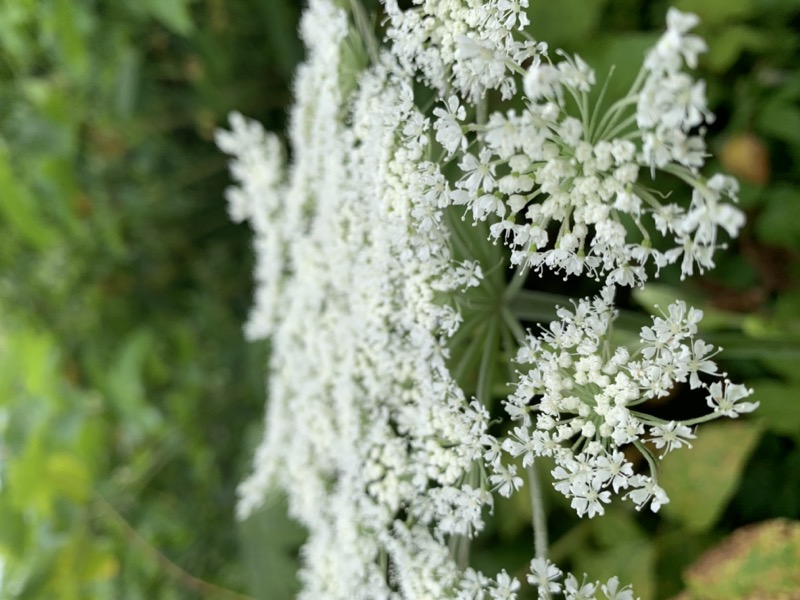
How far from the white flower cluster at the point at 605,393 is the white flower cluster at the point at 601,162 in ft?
0.15

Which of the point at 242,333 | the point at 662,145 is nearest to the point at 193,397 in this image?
the point at 242,333

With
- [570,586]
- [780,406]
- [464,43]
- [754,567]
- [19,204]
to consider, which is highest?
[19,204]

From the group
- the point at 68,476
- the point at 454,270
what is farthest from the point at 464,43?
the point at 68,476

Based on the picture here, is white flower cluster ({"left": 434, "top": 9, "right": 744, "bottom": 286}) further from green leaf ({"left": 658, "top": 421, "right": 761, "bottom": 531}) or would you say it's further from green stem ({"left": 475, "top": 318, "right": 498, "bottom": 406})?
green leaf ({"left": 658, "top": 421, "right": 761, "bottom": 531})

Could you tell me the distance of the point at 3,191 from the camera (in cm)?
118

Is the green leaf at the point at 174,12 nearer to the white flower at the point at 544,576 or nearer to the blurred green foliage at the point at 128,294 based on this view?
the blurred green foliage at the point at 128,294

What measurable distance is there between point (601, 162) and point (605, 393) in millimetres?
151

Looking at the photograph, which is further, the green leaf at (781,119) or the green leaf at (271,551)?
the green leaf at (271,551)

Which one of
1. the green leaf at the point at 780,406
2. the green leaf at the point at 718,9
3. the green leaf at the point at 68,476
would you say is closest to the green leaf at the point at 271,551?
the green leaf at the point at 68,476

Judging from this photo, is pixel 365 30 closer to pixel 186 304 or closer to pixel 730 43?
pixel 730 43

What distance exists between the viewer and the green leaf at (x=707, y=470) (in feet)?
2.59

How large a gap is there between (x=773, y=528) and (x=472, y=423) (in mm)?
325

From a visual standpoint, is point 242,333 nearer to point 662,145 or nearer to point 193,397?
point 193,397

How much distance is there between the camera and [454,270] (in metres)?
0.54
